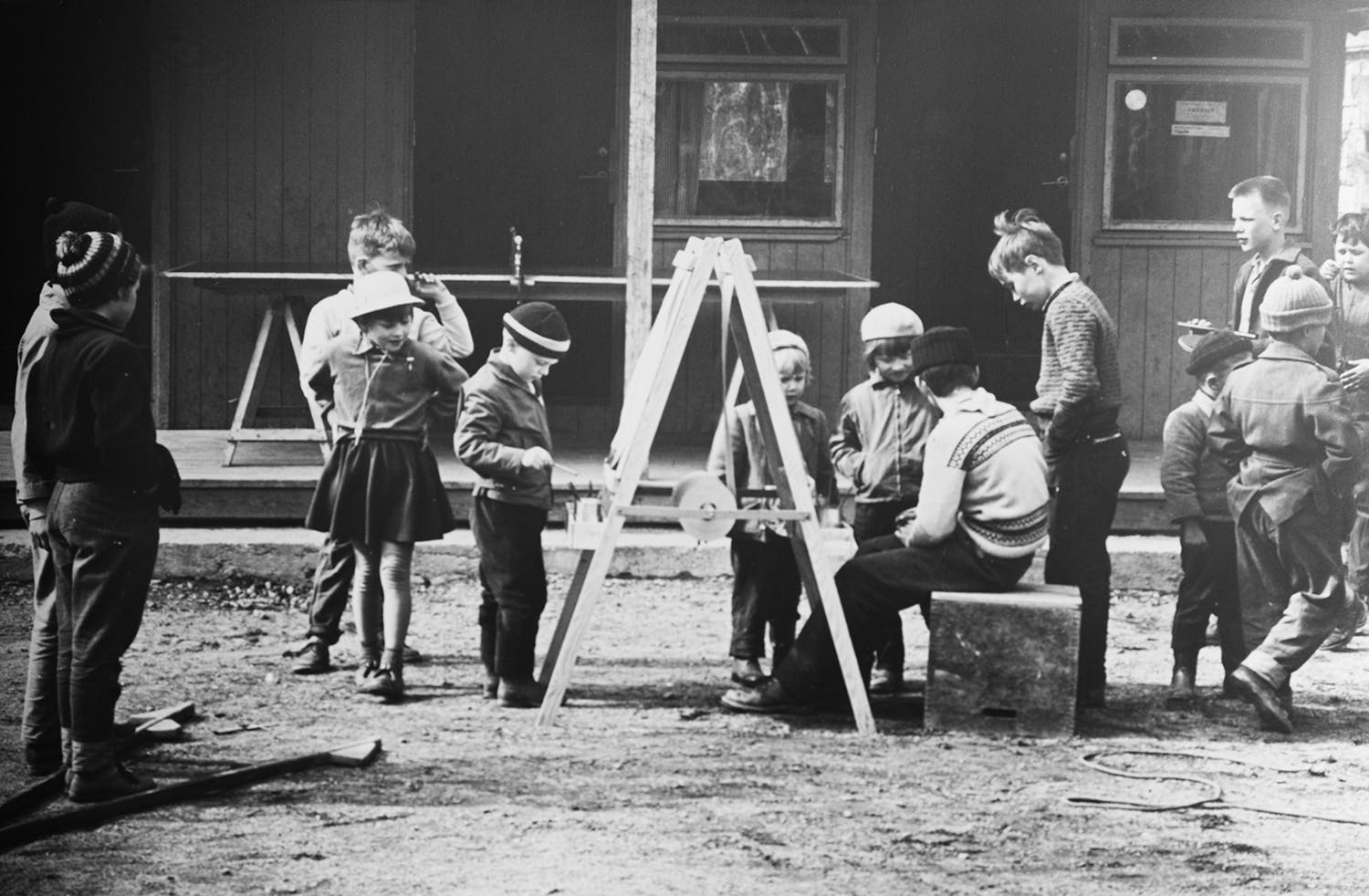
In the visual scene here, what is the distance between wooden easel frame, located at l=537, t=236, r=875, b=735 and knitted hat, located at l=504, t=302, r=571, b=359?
33 centimetres

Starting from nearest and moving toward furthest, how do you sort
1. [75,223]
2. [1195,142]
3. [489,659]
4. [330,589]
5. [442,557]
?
1. [75,223]
2. [489,659]
3. [330,589]
4. [442,557]
5. [1195,142]

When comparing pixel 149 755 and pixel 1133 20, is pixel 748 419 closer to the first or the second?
pixel 149 755

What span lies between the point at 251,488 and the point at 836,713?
12.4 feet

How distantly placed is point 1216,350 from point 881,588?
5.54 ft

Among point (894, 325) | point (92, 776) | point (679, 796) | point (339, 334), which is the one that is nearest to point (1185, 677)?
point (894, 325)

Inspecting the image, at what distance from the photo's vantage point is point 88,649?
206 inches

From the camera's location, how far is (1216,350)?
6.89 metres

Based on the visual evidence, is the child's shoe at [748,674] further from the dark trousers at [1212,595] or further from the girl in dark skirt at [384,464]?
the dark trousers at [1212,595]

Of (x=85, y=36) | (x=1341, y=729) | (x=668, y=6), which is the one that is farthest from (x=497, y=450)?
(x=85, y=36)

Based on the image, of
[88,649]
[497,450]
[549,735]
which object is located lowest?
[549,735]

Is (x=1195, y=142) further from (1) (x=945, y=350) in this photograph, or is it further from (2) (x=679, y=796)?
(2) (x=679, y=796)

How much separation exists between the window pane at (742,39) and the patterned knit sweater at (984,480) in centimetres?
478

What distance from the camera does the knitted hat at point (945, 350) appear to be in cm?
614

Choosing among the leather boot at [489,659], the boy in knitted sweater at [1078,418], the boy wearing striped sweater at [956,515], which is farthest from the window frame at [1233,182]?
the leather boot at [489,659]
